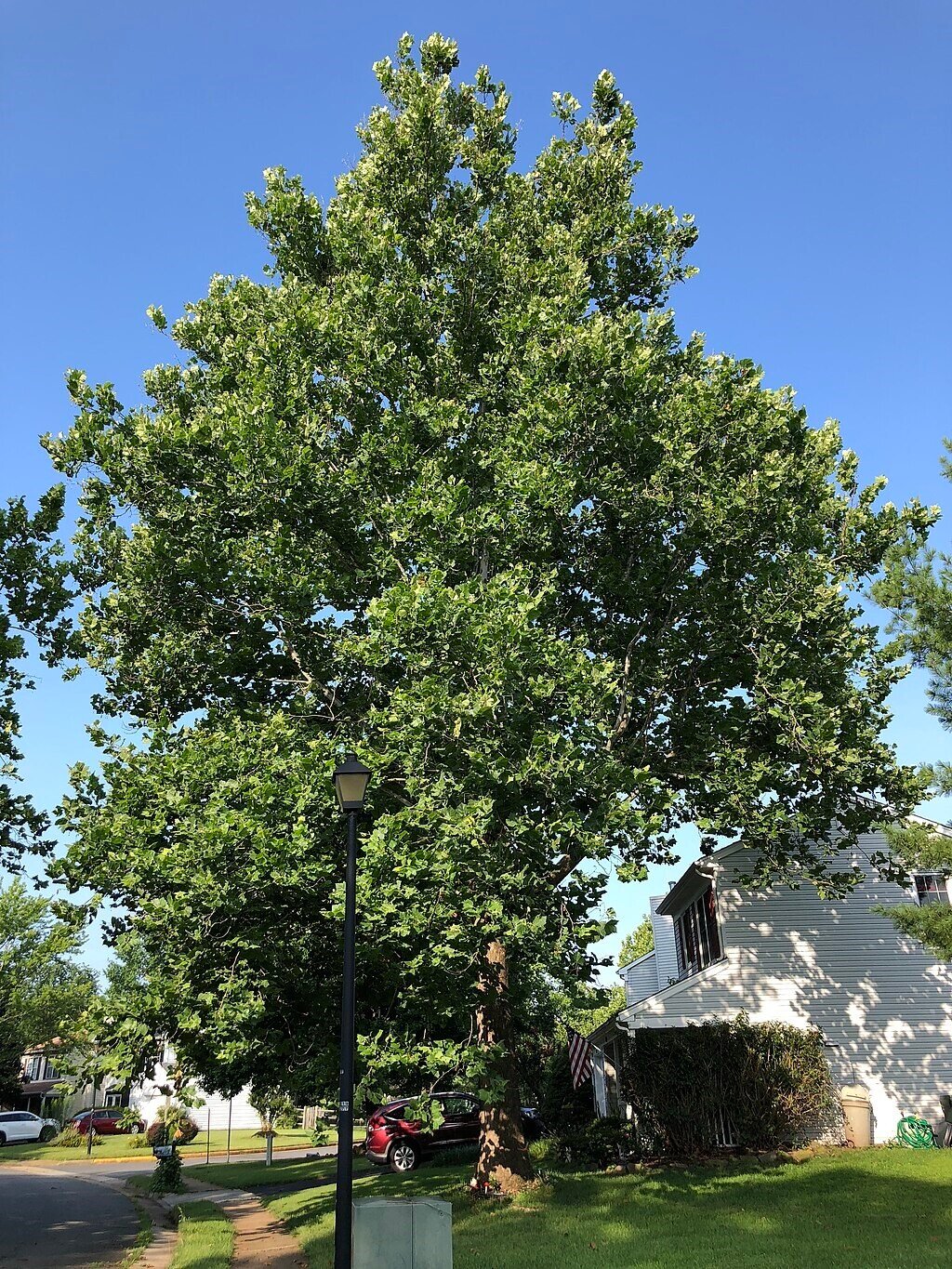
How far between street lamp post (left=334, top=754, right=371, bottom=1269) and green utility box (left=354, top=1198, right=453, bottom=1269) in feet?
0.67

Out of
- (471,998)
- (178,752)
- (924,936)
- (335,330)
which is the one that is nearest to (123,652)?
(178,752)

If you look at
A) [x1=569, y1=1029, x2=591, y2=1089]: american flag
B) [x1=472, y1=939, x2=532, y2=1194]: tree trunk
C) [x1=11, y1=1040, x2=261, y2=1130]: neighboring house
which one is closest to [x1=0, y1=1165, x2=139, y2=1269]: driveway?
[x1=472, y1=939, x2=532, y2=1194]: tree trunk

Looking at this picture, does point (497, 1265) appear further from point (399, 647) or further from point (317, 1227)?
point (399, 647)

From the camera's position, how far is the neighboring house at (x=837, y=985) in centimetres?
2064

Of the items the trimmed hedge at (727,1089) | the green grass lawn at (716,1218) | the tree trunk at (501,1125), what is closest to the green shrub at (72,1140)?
the green grass lawn at (716,1218)

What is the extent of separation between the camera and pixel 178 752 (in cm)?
1353

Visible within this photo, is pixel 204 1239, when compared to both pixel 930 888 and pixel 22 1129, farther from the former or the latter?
pixel 22 1129

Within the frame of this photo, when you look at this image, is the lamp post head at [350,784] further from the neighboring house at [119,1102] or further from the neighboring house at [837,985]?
the neighboring house at [119,1102]

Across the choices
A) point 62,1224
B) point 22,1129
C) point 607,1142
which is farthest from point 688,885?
point 22,1129

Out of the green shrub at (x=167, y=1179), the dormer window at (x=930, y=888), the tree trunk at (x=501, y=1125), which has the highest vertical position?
the dormer window at (x=930, y=888)

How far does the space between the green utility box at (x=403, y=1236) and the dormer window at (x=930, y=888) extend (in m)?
17.9

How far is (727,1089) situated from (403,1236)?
13.4 meters

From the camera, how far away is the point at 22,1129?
49.0 meters

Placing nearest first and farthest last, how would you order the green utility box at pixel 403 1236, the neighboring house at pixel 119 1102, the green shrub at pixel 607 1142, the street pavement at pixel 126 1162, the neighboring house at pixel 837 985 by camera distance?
the green utility box at pixel 403 1236
the green shrub at pixel 607 1142
the neighboring house at pixel 837 985
the street pavement at pixel 126 1162
the neighboring house at pixel 119 1102
